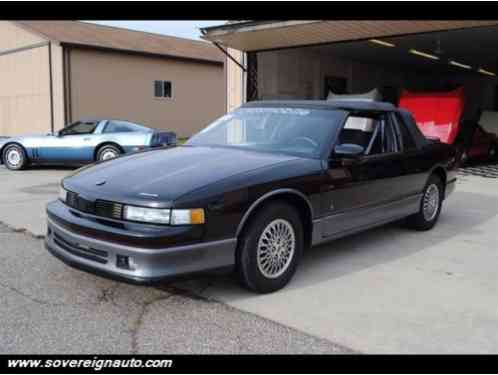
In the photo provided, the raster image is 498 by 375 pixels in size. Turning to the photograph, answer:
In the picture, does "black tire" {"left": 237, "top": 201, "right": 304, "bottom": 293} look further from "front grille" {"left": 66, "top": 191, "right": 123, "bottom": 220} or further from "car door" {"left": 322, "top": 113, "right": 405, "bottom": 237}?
"front grille" {"left": 66, "top": 191, "right": 123, "bottom": 220}

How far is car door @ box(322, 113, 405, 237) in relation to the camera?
450 centimetres

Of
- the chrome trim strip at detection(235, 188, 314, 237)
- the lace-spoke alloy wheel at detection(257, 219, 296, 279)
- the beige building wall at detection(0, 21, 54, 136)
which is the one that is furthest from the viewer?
the beige building wall at detection(0, 21, 54, 136)

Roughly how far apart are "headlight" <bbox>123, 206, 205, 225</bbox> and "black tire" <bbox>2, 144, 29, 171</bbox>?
33.7 feet

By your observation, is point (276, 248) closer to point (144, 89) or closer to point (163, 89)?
point (144, 89)

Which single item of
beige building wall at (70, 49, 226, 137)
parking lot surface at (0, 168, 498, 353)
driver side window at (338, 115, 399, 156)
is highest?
beige building wall at (70, 49, 226, 137)

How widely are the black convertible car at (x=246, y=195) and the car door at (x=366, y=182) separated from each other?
0.5 inches

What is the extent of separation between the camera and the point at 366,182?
4859 millimetres

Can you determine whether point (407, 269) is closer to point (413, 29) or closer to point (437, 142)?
point (437, 142)

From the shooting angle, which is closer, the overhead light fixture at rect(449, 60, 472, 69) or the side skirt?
the side skirt

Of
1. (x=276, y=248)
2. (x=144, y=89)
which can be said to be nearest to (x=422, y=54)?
(x=144, y=89)

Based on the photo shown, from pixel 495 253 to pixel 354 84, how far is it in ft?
47.4

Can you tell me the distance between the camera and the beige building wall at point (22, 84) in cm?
2016

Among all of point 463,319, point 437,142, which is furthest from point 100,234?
point 437,142

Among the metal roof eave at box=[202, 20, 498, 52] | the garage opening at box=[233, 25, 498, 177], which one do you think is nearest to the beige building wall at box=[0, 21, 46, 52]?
the garage opening at box=[233, 25, 498, 177]
